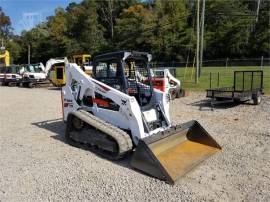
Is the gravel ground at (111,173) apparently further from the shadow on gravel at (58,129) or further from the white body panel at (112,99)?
the white body panel at (112,99)

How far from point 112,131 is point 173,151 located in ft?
4.18

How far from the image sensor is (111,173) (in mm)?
6301

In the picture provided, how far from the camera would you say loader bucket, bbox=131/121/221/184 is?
6031 millimetres

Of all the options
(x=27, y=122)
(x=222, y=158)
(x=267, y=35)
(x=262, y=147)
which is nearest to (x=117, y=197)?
(x=222, y=158)

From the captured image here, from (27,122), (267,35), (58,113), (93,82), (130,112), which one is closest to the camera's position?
(130,112)

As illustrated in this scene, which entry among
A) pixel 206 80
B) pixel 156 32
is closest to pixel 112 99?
pixel 206 80

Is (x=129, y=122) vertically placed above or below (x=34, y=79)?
above

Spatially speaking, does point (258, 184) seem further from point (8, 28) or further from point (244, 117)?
point (8, 28)

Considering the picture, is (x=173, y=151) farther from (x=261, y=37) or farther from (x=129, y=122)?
(x=261, y=37)

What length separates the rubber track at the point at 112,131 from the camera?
673cm

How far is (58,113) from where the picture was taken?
1302cm

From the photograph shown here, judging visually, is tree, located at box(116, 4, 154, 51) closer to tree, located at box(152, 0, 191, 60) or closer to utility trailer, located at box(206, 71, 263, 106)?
tree, located at box(152, 0, 191, 60)

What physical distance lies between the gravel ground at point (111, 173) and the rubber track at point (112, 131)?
1.13 ft

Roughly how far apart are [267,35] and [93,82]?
51.6 metres
